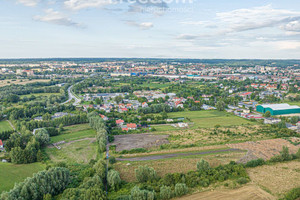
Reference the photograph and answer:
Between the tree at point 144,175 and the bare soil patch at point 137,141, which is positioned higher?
the tree at point 144,175

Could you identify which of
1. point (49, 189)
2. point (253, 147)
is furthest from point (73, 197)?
point (253, 147)

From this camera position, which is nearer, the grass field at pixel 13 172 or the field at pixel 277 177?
the field at pixel 277 177

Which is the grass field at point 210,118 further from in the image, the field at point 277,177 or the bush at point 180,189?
the bush at point 180,189

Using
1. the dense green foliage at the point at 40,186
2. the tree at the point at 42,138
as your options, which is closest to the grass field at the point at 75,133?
the tree at the point at 42,138

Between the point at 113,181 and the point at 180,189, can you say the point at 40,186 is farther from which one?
the point at 180,189

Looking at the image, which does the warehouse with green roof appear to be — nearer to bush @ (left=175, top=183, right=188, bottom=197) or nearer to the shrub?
bush @ (left=175, top=183, right=188, bottom=197)

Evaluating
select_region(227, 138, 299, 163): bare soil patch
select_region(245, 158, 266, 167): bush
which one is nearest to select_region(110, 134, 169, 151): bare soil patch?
select_region(227, 138, 299, 163): bare soil patch

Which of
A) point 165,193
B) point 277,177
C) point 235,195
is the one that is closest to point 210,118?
point 277,177
